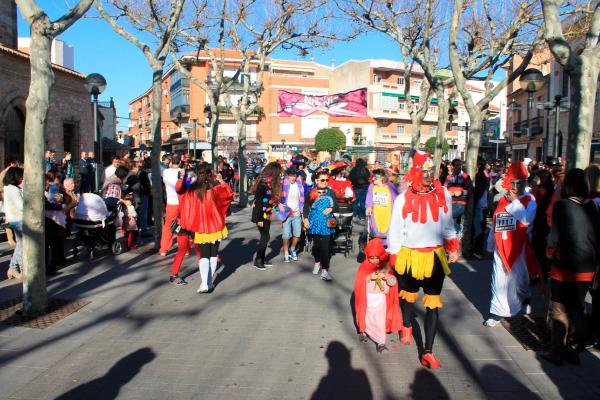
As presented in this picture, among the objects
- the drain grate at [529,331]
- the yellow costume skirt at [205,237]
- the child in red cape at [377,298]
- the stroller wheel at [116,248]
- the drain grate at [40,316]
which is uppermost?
the yellow costume skirt at [205,237]

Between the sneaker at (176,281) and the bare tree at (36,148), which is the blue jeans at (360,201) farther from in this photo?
the bare tree at (36,148)

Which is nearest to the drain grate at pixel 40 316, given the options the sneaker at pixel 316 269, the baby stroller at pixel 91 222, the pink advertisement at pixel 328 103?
the baby stroller at pixel 91 222

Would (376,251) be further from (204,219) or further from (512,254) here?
(204,219)

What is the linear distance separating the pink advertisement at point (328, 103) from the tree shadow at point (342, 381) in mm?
40049

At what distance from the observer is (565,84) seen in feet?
110

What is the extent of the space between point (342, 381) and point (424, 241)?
1465mm

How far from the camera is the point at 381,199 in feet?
28.9

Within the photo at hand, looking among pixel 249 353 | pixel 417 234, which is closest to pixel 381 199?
pixel 417 234

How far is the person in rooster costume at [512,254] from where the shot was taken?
19.6ft

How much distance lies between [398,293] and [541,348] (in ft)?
4.84

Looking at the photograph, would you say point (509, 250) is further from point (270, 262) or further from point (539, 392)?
point (270, 262)

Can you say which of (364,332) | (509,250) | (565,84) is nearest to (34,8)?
(364,332)

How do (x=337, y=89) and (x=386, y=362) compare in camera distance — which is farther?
(x=337, y=89)

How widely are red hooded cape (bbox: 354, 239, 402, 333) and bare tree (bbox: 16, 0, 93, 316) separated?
3623 mm
